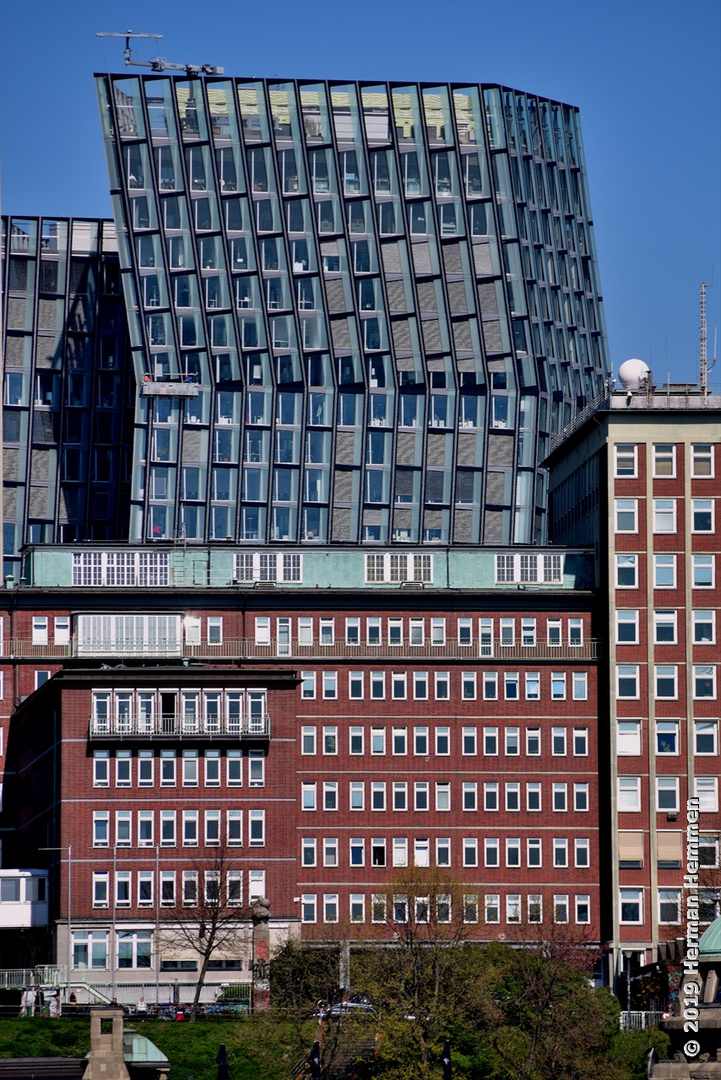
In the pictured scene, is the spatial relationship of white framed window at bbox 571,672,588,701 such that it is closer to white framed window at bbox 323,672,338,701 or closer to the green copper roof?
white framed window at bbox 323,672,338,701

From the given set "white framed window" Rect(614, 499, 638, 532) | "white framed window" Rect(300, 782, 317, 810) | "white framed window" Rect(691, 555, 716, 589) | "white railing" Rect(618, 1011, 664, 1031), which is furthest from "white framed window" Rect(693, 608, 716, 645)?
"white railing" Rect(618, 1011, 664, 1031)

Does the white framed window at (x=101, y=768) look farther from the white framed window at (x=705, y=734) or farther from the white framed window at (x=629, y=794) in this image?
the white framed window at (x=705, y=734)

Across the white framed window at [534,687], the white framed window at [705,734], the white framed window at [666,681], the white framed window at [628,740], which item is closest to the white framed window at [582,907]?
the white framed window at [628,740]

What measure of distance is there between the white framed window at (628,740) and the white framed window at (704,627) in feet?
25.1

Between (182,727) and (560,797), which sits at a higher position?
(182,727)

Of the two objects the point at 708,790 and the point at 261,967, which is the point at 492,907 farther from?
the point at 261,967

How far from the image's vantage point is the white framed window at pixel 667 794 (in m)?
189

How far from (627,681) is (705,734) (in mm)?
6779

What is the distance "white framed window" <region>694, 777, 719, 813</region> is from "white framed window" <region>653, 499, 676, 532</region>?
1846 cm

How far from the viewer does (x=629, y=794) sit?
189 meters

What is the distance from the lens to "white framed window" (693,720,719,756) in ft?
622

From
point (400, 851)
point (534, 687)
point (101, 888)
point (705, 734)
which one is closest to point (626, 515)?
point (534, 687)

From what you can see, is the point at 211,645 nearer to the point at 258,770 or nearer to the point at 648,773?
the point at 258,770

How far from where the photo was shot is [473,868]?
19212cm
